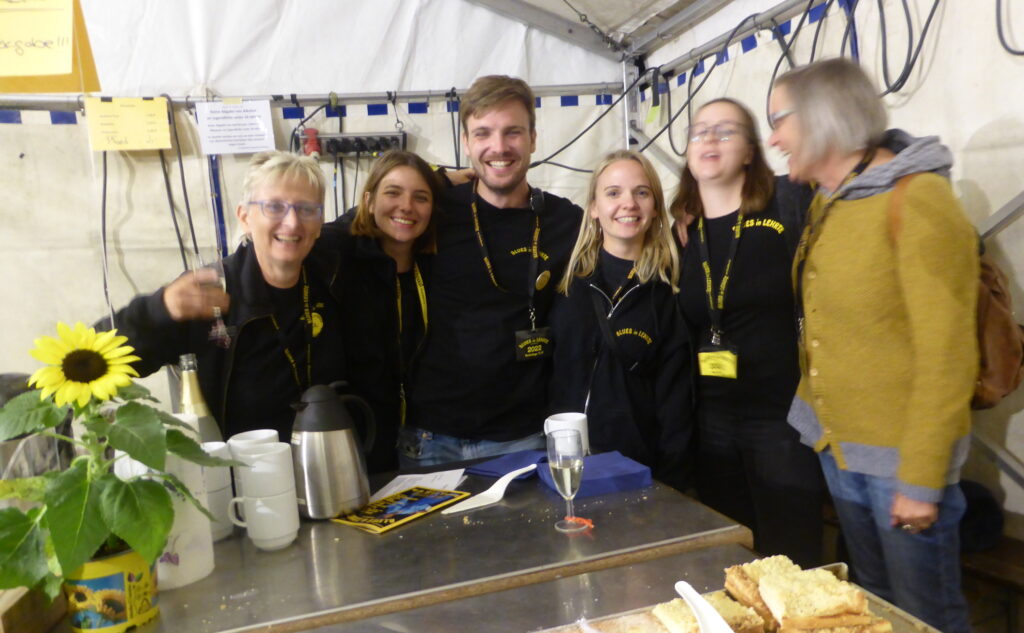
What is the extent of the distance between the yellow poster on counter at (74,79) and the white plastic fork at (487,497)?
1015 millimetres

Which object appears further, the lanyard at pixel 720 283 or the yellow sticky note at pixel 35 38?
the lanyard at pixel 720 283

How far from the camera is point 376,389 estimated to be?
2.16 meters

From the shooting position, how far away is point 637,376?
81.5 inches

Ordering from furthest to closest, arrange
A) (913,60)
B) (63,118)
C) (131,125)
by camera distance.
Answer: (131,125) → (63,118) → (913,60)

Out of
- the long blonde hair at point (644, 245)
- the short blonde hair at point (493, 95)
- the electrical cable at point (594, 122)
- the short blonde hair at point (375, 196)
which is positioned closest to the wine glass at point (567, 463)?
the long blonde hair at point (644, 245)

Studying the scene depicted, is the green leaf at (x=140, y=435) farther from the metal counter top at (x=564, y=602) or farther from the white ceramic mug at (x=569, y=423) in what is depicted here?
the white ceramic mug at (x=569, y=423)

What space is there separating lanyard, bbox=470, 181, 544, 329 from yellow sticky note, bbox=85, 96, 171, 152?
1774mm

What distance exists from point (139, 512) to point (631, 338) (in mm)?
1450

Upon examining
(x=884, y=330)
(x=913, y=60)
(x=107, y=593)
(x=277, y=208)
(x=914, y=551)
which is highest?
(x=913, y=60)

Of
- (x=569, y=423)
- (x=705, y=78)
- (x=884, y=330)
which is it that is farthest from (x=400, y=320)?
(x=705, y=78)

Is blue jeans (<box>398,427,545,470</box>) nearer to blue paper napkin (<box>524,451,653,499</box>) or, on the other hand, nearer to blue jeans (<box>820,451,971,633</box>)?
blue paper napkin (<box>524,451,653,499</box>)

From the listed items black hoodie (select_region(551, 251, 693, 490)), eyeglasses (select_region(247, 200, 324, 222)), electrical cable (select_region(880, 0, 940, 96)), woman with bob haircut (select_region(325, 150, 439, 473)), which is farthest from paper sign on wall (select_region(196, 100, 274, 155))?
electrical cable (select_region(880, 0, 940, 96))

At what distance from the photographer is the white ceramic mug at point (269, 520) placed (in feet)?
4.13

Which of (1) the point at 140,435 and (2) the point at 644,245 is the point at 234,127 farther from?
(1) the point at 140,435
